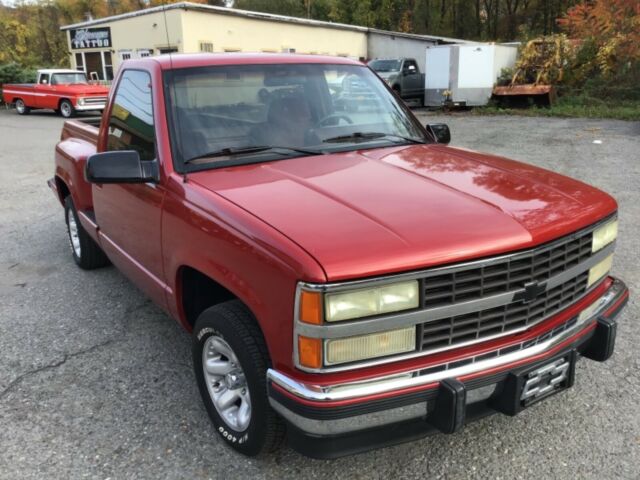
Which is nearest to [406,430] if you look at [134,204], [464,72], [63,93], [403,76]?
[134,204]

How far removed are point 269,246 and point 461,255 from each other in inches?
27.8

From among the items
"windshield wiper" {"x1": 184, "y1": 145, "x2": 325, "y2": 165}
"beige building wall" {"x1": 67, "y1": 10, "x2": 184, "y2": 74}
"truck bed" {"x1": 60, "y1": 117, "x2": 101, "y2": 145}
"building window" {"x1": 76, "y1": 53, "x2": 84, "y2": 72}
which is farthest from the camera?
"building window" {"x1": 76, "y1": 53, "x2": 84, "y2": 72}

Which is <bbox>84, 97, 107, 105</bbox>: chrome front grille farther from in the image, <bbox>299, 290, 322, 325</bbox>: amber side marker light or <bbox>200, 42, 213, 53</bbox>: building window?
<bbox>299, 290, 322, 325</bbox>: amber side marker light

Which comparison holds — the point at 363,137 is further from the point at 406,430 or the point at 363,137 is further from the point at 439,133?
the point at 406,430

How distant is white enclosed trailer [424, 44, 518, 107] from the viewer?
18.7 meters

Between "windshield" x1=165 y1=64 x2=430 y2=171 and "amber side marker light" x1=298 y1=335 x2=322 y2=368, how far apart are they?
1.27 m

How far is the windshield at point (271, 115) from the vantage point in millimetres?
3035

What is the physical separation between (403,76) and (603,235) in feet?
63.0

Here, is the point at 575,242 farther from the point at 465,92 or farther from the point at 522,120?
the point at 465,92

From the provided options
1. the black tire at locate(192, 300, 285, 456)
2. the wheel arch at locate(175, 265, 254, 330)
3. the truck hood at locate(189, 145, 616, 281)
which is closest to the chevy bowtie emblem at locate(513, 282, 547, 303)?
the truck hood at locate(189, 145, 616, 281)

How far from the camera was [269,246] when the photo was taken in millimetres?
2102

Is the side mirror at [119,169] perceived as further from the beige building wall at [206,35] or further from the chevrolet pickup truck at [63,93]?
the beige building wall at [206,35]

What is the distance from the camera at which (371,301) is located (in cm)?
200

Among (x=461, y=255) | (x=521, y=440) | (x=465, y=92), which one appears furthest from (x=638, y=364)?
(x=465, y=92)
